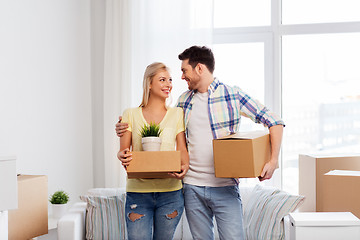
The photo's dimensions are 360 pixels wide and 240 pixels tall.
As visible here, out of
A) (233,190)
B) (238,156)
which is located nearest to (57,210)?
(233,190)

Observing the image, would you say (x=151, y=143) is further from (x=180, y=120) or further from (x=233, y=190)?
(x=233, y=190)

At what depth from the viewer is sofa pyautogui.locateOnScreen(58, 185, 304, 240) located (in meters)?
2.84

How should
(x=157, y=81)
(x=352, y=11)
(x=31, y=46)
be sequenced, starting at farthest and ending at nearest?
(x=352, y=11) → (x=31, y=46) → (x=157, y=81)

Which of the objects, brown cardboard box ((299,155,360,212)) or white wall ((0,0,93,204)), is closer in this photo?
brown cardboard box ((299,155,360,212))

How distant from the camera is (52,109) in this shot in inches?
145

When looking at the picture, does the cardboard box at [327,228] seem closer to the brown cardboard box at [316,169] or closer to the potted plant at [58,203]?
the brown cardboard box at [316,169]

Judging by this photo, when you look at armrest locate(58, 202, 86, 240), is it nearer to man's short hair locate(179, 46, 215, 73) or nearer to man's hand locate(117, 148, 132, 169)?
man's hand locate(117, 148, 132, 169)

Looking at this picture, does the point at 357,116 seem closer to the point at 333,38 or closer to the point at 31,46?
the point at 333,38

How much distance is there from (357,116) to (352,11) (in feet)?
3.01

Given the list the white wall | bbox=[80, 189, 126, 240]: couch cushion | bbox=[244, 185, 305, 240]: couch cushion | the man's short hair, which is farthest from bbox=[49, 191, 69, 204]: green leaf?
the man's short hair

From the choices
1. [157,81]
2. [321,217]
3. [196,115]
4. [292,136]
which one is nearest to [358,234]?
[321,217]

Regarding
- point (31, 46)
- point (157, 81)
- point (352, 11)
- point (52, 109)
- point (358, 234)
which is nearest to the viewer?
point (358, 234)

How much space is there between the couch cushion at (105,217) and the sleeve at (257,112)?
135 cm

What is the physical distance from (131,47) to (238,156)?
247cm
